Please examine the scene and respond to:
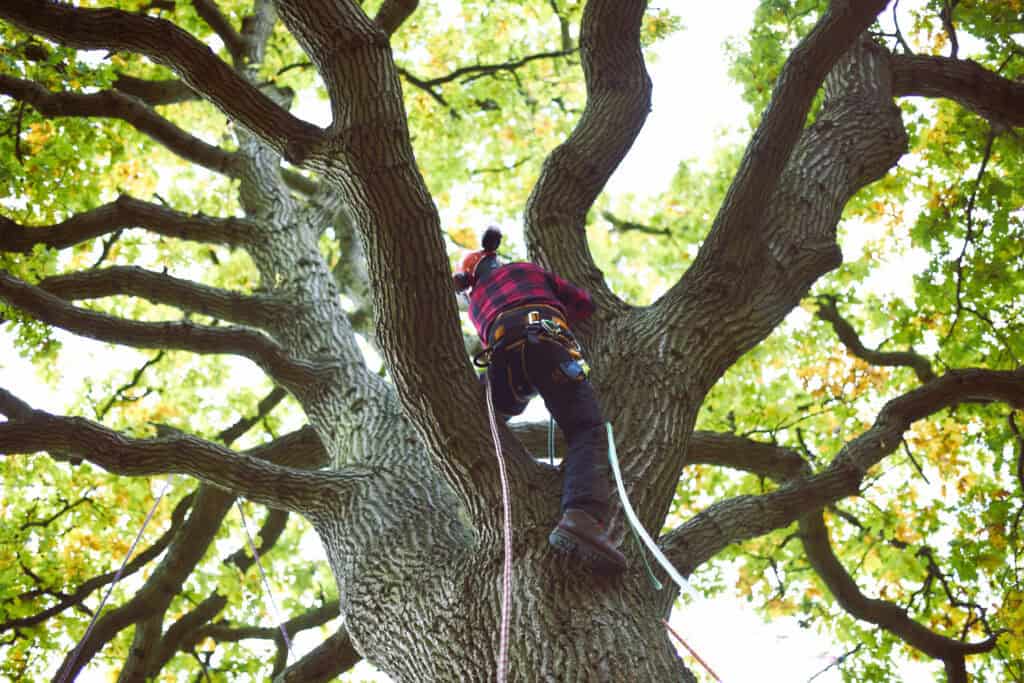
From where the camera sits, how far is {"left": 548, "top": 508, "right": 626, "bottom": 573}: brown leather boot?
296 centimetres

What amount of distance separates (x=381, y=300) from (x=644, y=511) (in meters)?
1.40

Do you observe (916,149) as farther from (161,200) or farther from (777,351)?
(161,200)

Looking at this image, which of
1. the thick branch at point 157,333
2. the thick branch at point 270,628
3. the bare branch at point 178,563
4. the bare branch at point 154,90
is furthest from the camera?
the bare branch at point 154,90

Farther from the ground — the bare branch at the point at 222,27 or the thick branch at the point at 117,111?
the bare branch at the point at 222,27

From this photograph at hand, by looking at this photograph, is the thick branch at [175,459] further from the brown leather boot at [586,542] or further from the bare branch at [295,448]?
the brown leather boot at [586,542]

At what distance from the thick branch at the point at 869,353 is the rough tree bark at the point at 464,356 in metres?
3.15

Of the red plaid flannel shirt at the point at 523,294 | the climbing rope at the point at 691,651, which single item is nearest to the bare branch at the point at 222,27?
the red plaid flannel shirt at the point at 523,294

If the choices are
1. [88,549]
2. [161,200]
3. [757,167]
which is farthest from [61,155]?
[757,167]

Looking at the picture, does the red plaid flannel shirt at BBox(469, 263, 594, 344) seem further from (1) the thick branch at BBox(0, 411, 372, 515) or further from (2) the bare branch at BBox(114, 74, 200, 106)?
(2) the bare branch at BBox(114, 74, 200, 106)

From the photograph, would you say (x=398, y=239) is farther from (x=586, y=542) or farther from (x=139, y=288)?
(x=139, y=288)

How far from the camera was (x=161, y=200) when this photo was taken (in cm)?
848

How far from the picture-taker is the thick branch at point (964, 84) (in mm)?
4797

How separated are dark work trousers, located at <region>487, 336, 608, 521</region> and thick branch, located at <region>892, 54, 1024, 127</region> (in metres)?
3.06

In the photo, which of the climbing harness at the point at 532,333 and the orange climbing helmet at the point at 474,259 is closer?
the climbing harness at the point at 532,333
